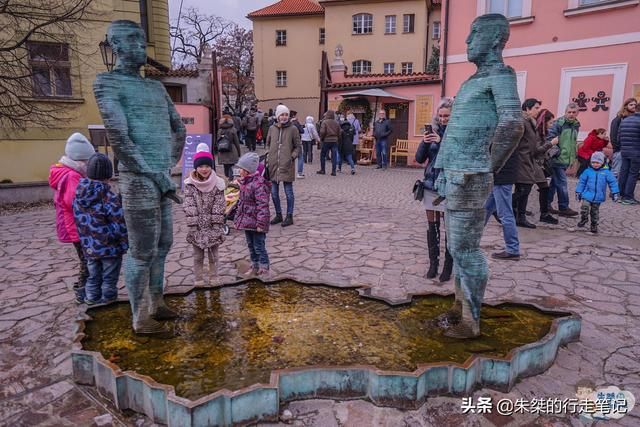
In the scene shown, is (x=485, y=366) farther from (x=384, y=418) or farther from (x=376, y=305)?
(x=376, y=305)

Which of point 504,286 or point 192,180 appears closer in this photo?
point 192,180

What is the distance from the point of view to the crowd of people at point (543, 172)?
4992 millimetres

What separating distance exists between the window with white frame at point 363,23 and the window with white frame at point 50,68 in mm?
22985

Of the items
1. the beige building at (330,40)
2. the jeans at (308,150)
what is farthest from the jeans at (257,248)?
the beige building at (330,40)

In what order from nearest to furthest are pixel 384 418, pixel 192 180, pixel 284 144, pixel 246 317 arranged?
pixel 384 418
pixel 246 317
pixel 192 180
pixel 284 144

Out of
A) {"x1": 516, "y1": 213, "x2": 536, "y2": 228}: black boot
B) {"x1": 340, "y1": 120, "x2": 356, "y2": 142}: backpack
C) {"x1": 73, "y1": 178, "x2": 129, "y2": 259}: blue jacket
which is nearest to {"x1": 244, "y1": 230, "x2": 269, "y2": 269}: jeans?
{"x1": 73, "y1": 178, "x2": 129, "y2": 259}: blue jacket

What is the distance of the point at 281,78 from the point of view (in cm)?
3634

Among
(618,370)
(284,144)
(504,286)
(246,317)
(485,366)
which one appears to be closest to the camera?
(485,366)

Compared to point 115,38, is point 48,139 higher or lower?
lower

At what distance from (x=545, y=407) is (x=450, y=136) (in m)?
1.81

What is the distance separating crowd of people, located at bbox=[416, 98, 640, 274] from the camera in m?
4.99

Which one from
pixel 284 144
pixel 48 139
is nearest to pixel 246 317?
pixel 284 144

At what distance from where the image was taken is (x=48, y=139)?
43.8 ft

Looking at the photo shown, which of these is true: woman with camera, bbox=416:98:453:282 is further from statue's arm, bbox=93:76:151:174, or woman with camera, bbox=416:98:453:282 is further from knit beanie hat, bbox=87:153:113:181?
knit beanie hat, bbox=87:153:113:181
